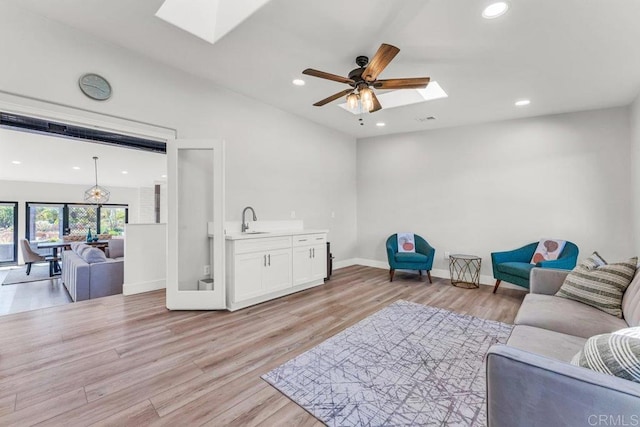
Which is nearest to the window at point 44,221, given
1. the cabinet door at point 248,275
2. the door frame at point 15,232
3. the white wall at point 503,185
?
the door frame at point 15,232

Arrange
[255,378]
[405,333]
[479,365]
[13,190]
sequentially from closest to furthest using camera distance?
1. [255,378]
2. [479,365]
3. [405,333]
4. [13,190]

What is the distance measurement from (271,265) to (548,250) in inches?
160

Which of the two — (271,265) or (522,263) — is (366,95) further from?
(522,263)

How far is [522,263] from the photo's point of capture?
419cm

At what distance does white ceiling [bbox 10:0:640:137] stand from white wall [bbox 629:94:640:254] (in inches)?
8.4

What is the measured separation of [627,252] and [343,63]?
15.6ft

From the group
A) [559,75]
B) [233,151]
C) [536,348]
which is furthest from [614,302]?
[233,151]

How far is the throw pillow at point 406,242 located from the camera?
534cm

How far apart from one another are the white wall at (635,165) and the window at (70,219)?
40.8 ft

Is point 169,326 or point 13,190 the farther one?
point 13,190

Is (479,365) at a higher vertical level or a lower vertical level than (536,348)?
lower

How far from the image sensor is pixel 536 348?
5.17 feet

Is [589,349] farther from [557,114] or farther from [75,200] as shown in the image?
[75,200]

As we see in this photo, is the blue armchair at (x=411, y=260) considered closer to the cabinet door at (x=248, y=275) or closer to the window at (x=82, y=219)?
the cabinet door at (x=248, y=275)
